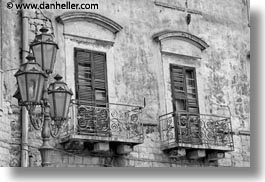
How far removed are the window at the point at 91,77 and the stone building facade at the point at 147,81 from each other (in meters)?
0.02

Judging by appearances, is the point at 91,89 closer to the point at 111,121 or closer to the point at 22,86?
the point at 111,121

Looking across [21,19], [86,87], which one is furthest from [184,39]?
[21,19]

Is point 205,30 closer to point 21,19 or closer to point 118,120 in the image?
point 118,120

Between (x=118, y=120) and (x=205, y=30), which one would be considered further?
(x=205, y=30)

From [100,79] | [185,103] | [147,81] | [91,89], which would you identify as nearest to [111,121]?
[91,89]

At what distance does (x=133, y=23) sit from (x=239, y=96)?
6.28ft

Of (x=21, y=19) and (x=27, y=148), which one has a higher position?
(x=21, y=19)

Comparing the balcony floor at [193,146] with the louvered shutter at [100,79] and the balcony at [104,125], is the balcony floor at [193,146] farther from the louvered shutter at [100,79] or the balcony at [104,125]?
the louvered shutter at [100,79]

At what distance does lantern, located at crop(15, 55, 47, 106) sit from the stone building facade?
5.22ft

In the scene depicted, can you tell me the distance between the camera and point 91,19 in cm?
852

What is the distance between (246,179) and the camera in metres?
7.01

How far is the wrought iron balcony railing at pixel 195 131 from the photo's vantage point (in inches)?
336

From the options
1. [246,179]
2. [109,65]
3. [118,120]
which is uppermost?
[109,65]

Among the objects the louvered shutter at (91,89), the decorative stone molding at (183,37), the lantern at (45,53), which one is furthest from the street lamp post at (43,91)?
the decorative stone molding at (183,37)
